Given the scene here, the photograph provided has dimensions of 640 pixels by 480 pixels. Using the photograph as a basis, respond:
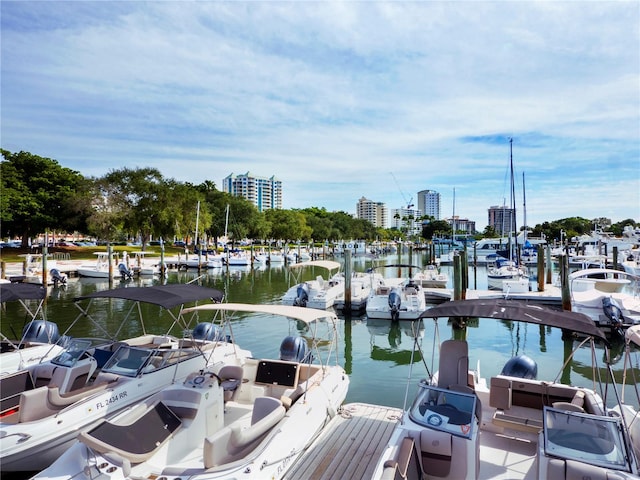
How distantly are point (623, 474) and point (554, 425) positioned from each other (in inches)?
36.8

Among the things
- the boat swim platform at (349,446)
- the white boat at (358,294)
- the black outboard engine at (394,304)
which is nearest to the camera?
the boat swim platform at (349,446)

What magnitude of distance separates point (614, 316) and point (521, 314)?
14729 millimetres

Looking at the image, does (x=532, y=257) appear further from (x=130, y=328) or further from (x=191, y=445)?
(x=191, y=445)

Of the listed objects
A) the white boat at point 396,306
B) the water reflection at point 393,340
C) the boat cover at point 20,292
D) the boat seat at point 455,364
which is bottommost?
the water reflection at point 393,340

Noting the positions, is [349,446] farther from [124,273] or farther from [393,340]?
[124,273]

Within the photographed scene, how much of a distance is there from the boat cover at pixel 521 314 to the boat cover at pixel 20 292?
459 inches

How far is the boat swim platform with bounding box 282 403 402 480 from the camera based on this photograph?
6.68 m

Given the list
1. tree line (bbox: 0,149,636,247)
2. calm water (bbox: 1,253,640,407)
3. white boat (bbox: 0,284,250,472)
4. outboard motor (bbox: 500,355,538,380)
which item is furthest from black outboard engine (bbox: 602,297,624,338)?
tree line (bbox: 0,149,636,247)

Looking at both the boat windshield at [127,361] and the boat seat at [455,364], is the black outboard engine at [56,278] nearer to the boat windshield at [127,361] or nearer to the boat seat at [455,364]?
the boat windshield at [127,361]

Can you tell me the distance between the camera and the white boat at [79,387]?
7166mm

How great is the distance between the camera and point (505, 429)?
7332 mm

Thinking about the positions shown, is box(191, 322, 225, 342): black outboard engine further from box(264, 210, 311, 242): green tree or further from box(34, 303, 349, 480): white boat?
box(264, 210, 311, 242): green tree

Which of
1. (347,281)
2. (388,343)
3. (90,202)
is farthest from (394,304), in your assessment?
(90,202)

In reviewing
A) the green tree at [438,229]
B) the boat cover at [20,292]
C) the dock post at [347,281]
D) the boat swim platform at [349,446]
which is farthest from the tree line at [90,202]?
the green tree at [438,229]
